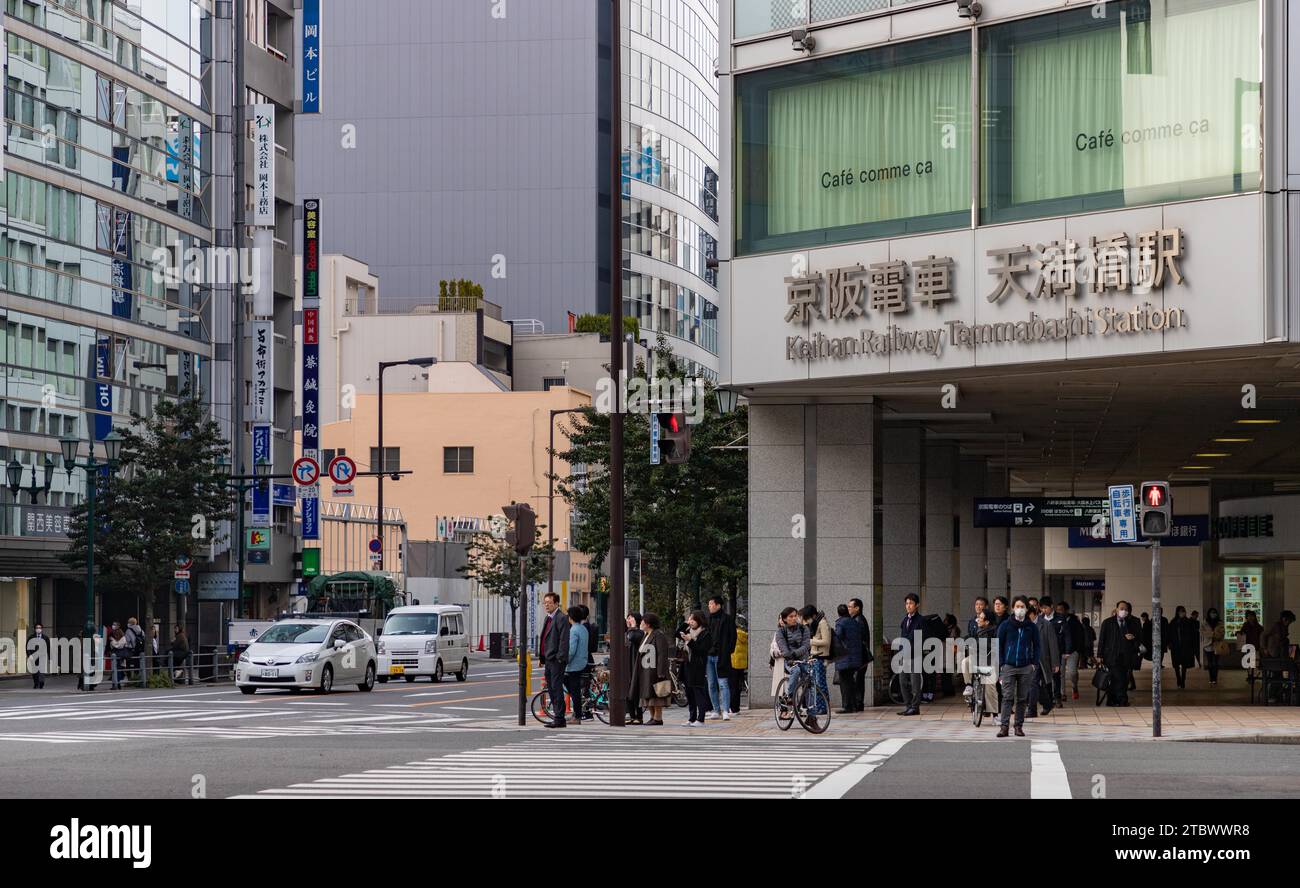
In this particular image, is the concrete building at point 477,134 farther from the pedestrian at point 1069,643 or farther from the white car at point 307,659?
the pedestrian at point 1069,643

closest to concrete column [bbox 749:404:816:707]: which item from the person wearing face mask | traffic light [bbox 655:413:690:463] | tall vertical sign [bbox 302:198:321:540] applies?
traffic light [bbox 655:413:690:463]

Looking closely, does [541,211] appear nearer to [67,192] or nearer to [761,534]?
[67,192]

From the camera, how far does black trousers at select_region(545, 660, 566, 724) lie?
26.0 m

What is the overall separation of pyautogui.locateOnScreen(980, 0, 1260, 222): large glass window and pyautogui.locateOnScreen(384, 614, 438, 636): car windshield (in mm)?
24284

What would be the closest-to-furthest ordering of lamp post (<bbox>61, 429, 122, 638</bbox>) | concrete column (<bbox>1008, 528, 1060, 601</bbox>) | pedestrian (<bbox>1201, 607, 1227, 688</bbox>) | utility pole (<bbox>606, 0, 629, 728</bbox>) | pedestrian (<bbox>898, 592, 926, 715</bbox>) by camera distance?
utility pole (<bbox>606, 0, 629, 728</bbox>) → pedestrian (<bbox>898, 592, 926, 715</bbox>) → pedestrian (<bbox>1201, 607, 1227, 688</bbox>) → lamp post (<bbox>61, 429, 122, 638</bbox>) → concrete column (<bbox>1008, 528, 1060, 601</bbox>)

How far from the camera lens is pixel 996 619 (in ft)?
85.9

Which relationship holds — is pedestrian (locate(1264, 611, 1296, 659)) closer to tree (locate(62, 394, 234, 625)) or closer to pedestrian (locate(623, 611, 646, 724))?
pedestrian (locate(623, 611, 646, 724))

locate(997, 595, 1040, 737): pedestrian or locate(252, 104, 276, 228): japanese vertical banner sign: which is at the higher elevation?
locate(252, 104, 276, 228): japanese vertical banner sign

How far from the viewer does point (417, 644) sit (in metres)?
46.5

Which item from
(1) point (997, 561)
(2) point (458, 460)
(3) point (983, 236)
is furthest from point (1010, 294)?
(2) point (458, 460)

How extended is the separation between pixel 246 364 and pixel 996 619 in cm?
4356

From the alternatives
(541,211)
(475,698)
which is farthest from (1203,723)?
(541,211)

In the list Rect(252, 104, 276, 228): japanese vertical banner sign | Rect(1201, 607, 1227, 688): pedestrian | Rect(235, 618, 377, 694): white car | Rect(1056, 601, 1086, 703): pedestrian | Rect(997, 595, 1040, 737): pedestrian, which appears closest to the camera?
Rect(997, 595, 1040, 737): pedestrian

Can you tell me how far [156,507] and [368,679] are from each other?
1088 centimetres
